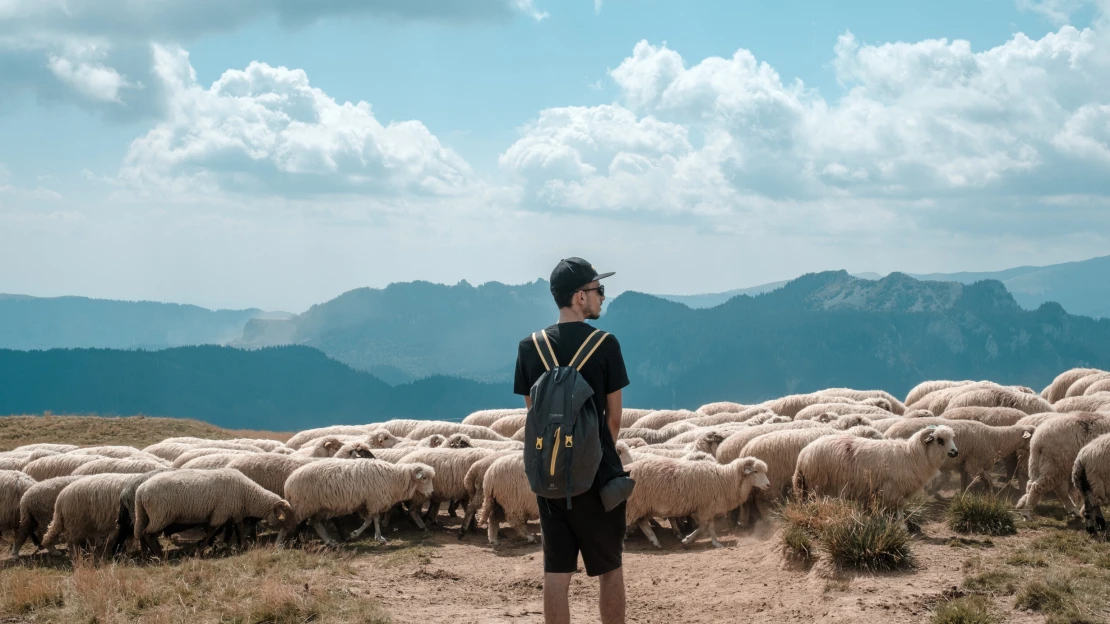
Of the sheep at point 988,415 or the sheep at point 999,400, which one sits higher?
the sheep at point 999,400

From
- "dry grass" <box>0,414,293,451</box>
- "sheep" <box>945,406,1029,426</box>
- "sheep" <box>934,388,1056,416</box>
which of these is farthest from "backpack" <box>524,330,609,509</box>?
"dry grass" <box>0,414,293,451</box>

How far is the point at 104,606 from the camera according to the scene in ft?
28.8

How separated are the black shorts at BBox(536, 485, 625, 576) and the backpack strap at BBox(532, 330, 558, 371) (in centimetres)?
88

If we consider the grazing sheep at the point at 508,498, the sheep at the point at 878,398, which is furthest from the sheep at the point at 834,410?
the grazing sheep at the point at 508,498

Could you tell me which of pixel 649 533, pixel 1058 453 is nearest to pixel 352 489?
pixel 649 533

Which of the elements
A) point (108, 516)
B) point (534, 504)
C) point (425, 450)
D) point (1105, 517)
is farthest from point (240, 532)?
point (1105, 517)

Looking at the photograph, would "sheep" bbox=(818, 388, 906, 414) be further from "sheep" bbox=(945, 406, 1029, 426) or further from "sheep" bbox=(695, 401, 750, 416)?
"sheep" bbox=(945, 406, 1029, 426)

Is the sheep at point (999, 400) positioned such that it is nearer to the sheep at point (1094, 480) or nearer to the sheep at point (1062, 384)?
the sheep at point (1062, 384)

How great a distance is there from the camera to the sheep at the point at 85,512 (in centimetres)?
1291

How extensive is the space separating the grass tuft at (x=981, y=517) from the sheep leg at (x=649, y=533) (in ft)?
12.4

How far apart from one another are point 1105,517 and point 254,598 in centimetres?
1034

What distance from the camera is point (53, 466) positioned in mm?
15664

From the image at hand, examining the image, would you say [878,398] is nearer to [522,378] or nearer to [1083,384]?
[1083,384]

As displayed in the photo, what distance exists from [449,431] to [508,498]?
21.8 feet
